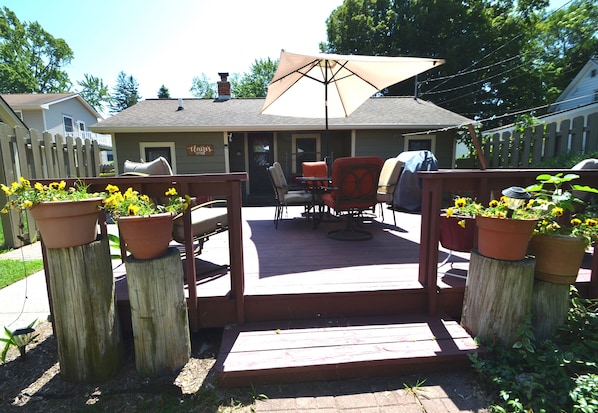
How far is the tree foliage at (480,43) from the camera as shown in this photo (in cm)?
1877

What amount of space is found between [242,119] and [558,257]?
7.74 meters

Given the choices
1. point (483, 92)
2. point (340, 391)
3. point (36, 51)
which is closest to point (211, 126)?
point (340, 391)

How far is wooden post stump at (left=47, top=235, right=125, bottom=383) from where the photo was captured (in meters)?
1.68

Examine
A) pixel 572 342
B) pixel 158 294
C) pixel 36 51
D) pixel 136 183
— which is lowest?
pixel 572 342

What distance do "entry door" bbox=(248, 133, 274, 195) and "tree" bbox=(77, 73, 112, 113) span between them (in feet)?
129

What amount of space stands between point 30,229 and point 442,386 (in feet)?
19.1

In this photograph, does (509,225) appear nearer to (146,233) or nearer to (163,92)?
(146,233)

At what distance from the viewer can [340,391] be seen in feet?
5.47

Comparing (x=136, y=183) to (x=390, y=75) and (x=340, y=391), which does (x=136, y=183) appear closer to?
(x=340, y=391)

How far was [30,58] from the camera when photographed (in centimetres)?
3059

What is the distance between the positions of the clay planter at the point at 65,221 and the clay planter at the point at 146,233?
19 cm

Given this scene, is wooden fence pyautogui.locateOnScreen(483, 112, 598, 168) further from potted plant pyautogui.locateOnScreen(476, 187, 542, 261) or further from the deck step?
the deck step

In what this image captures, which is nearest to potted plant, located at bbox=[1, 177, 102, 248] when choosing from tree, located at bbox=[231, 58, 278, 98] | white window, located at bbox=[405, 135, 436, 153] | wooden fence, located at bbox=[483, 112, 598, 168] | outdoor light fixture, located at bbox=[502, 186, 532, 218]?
outdoor light fixture, located at bbox=[502, 186, 532, 218]

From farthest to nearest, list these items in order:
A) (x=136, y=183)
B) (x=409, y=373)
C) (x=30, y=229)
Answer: (x=30, y=229), (x=136, y=183), (x=409, y=373)
